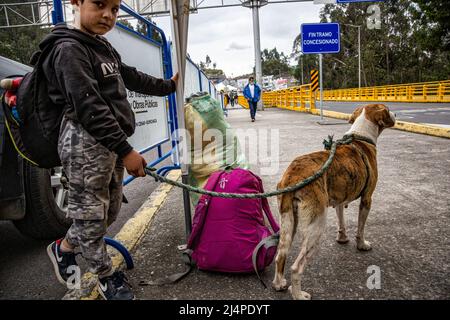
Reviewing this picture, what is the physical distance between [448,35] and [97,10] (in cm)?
2803

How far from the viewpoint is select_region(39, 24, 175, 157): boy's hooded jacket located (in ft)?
5.08

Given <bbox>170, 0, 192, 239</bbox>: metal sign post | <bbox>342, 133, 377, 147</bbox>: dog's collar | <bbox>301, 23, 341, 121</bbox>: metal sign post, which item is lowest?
<bbox>342, 133, 377, 147</bbox>: dog's collar

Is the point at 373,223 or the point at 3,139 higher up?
the point at 3,139

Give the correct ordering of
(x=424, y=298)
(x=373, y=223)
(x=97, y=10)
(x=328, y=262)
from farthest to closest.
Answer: (x=373, y=223), (x=328, y=262), (x=424, y=298), (x=97, y=10)

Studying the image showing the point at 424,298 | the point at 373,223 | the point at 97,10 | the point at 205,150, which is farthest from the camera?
the point at 205,150

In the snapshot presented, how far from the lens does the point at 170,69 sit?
3.97 m

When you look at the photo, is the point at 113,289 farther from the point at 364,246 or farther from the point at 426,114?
the point at 426,114

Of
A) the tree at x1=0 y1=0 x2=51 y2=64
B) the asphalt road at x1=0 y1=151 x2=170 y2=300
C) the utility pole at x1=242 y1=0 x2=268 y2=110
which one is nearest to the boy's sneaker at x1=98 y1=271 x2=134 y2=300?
the asphalt road at x1=0 y1=151 x2=170 y2=300

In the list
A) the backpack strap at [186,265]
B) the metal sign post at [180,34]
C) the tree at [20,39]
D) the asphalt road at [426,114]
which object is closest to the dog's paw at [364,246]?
the backpack strap at [186,265]

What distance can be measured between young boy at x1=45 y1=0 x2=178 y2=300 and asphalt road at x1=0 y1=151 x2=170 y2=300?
0.56m

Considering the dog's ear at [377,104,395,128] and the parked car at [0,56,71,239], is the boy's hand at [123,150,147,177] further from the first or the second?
the dog's ear at [377,104,395,128]

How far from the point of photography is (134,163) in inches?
65.5
